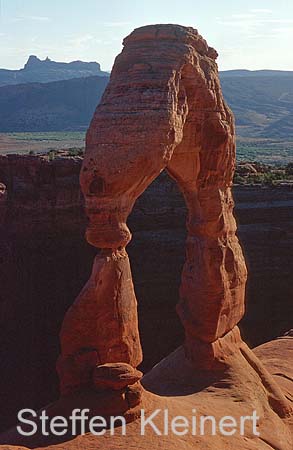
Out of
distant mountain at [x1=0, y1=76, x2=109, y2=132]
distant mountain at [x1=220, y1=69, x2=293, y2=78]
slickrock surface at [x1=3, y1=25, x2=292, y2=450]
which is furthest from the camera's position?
distant mountain at [x1=220, y1=69, x2=293, y2=78]

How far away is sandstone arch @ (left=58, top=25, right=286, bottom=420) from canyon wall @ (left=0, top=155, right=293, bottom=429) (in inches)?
385

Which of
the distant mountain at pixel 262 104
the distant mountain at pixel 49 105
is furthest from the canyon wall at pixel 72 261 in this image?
the distant mountain at pixel 262 104

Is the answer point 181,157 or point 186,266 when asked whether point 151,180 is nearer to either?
point 181,157

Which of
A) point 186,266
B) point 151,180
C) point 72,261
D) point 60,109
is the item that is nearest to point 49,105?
point 60,109

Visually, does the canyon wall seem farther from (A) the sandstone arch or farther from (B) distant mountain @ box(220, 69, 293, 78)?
(B) distant mountain @ box(220, 69, 293, 78)

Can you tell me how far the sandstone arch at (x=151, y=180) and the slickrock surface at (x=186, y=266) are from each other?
0.06ft

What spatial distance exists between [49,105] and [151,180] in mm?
106529

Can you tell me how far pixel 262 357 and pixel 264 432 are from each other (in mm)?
4444

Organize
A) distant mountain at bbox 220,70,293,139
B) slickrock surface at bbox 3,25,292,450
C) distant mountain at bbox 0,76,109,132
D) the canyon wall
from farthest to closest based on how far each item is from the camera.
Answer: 1. distant mountain at bbox 220,70,293,139
2. distant mountain at bbox 0,76,109,132
3. the canyon wall
4. slickrock surface at bbox 3,25,292,450

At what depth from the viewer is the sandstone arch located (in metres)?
8.54

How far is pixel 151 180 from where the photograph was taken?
9102 millimetres

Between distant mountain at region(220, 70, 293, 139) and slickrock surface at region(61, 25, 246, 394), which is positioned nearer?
slickrock surface at region(61, 25, 246, 394)

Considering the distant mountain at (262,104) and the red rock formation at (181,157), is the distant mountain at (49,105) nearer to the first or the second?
the distant mountain at (262,104)

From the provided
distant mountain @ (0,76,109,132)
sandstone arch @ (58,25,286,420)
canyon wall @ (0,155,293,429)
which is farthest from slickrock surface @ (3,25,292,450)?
distant mountain @ (0,76,109,132)
